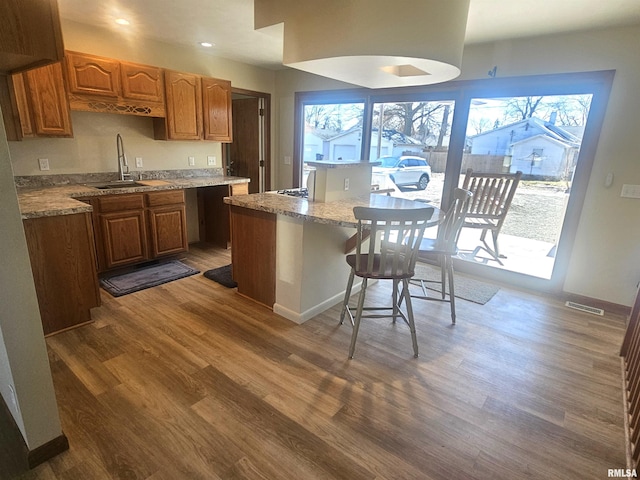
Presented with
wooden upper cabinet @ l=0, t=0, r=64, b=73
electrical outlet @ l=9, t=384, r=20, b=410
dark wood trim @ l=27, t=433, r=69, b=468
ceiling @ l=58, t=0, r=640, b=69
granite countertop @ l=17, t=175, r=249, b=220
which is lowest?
dark wood trim @ l=27, t=433, r=69, b=468

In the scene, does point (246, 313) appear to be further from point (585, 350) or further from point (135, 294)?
point (585, 350)

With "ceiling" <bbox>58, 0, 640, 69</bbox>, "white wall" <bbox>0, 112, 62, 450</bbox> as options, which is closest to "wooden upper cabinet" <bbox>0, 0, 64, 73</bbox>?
"white wall" <bbox>0, 112, 62, 450</bbox>

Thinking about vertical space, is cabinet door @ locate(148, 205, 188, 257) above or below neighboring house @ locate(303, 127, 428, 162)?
below

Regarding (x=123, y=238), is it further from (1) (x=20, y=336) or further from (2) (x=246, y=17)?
(2) (x=246, y=17)

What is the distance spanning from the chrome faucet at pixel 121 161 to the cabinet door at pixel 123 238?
0.60m

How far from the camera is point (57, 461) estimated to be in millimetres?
1519

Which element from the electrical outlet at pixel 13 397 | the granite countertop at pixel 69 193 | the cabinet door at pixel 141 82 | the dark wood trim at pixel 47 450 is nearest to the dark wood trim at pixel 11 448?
the dark wood trim at pixel 47 450

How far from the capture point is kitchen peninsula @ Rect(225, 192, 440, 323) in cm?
262

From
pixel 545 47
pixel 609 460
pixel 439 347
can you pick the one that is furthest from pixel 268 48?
pixel 609 460

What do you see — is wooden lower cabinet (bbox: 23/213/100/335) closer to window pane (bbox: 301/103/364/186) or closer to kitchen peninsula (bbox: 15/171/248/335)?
kitchen peninsula (bbox: 15/171/248/335)

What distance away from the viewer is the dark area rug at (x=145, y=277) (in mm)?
3254

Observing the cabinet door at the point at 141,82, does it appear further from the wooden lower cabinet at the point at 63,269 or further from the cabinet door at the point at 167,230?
the wooden lower cabinet at the point at 63,269

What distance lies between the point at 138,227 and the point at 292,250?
189 centimetres

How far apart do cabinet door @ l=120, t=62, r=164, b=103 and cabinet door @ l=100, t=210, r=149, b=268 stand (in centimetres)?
120
